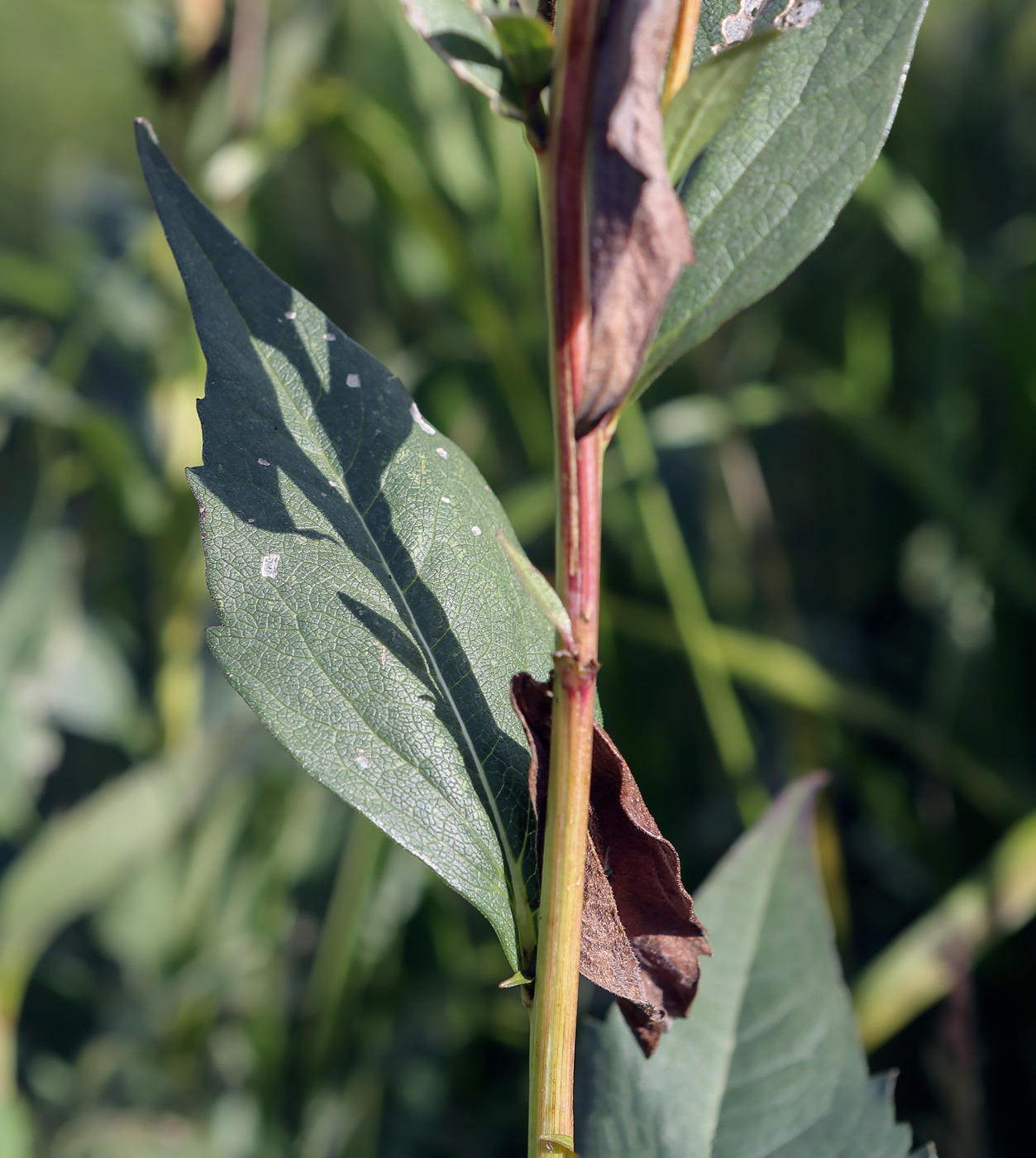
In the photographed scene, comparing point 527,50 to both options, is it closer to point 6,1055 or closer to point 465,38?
point 465,38

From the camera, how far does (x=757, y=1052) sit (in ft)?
0.49

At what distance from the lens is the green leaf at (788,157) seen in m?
0.10

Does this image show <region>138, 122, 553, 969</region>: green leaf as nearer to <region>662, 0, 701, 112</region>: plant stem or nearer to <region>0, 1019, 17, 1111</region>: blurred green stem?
<region>662, 0, 701, 112</region>: plant stem

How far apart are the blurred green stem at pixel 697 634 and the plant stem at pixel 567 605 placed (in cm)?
27

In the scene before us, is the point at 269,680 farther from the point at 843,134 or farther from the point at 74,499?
the point at 74,499

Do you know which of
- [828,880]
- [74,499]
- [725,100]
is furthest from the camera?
[74,499]

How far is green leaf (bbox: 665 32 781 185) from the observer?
3.2 inches

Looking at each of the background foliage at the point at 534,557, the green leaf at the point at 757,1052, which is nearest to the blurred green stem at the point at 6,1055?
the background foliage at the point at 534,557

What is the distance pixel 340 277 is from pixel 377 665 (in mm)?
481

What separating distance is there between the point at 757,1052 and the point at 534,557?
0.31 metres

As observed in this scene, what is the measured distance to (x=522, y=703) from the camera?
97 millimetres

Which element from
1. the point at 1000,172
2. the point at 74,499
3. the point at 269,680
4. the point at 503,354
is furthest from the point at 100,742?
the point at 1000,172

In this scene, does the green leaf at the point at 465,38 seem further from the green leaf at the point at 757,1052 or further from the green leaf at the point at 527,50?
the green leaf at the point at 757,1052

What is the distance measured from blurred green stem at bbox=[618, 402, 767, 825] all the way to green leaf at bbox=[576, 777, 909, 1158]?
0.20 m
